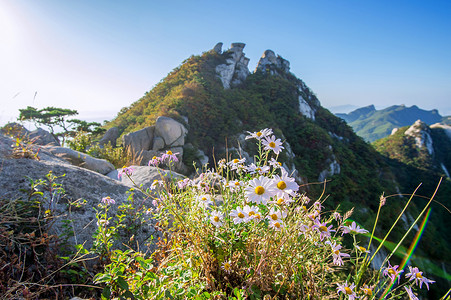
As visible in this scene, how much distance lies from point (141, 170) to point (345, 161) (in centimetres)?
2403

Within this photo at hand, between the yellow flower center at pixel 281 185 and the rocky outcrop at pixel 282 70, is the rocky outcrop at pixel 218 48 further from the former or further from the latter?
the yellow flower center at pixel 281 185

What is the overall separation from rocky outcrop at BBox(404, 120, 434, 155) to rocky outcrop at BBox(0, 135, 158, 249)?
48962mm

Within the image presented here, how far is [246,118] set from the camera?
782 inches

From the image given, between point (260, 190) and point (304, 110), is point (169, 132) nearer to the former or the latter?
point (260, 190)

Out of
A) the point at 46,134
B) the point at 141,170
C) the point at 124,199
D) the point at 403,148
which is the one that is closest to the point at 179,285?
the point at 124,199

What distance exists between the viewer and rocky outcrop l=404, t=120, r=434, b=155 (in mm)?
36719

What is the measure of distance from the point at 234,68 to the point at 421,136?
120 feet

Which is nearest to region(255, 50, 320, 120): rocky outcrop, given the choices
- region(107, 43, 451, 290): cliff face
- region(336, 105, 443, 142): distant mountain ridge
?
region(107, 43, 451, 290): cliff face

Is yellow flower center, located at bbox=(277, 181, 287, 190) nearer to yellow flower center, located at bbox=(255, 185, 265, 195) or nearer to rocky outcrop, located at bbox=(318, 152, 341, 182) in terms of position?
yellow flower center, located at bbox=(255, 185, 265, 195)

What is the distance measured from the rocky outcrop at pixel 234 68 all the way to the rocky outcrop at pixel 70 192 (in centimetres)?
2272

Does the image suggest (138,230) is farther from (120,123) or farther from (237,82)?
(237,82)

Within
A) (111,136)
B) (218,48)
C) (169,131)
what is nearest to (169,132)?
(169,131)

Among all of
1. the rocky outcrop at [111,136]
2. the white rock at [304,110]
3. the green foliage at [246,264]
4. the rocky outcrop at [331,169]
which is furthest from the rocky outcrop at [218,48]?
the green foliage at [246,264]

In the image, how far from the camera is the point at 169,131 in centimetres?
1152
